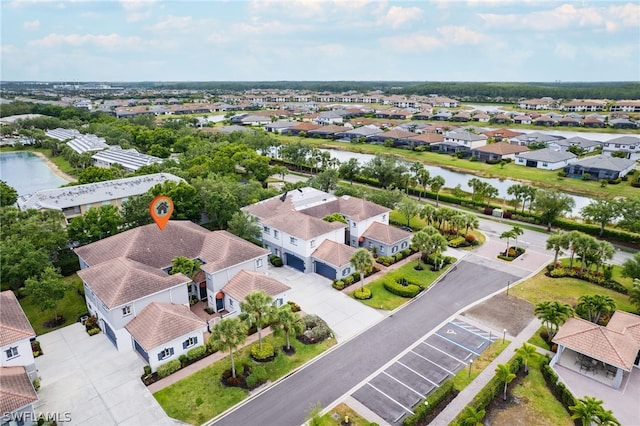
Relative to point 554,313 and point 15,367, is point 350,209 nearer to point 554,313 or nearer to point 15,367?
point 554,313

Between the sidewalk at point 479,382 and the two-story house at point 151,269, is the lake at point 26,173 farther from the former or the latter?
the sidewalk at point 479,382

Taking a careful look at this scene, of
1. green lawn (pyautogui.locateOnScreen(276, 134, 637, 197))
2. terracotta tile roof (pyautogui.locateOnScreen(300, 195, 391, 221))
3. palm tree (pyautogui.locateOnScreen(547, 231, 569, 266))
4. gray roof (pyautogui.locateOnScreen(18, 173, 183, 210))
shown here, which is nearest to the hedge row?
palm tree (pyautogui.locateOnScreen(547, 231, 569, 266))

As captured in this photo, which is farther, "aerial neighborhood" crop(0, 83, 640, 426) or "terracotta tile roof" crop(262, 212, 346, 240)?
"terracotta tile roof" crop(262, 212, 346, 240)

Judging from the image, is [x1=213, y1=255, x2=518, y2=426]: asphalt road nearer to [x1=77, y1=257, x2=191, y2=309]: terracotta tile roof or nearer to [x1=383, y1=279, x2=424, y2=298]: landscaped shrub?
[x1=383, y1=279, x2=424, y2=298]: landscaped shrub

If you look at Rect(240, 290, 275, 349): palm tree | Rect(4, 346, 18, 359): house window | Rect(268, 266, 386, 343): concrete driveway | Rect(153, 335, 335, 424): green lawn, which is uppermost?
Rect(240, 290, 275, 349): palm tree

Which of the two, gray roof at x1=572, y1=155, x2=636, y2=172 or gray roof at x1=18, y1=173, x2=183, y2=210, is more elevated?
gray roof at x1=572, y1=155, x2=636, y2=172

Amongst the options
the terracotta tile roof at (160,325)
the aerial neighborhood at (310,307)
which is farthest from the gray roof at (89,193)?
the terracotta tile roof at (160,325)

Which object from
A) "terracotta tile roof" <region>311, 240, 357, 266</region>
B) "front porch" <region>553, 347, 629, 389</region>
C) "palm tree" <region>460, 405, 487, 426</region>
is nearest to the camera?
"palm tree" <region>460, 405, 487, 426</region>
